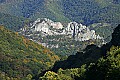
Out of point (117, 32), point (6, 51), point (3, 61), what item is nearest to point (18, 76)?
point (3, 61)

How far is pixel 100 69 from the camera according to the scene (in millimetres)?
57062

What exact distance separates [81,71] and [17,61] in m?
114

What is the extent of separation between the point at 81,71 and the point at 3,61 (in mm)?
109505

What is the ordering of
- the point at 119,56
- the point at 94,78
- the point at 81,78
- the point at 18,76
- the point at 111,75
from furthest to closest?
the point at 18,76 → the point at 81,78 → the point at 94,78 → the point at 119,56 → the point at 111,75

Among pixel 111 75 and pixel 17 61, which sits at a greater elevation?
pixel 17 61

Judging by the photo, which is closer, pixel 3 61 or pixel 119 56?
pixel 119 56

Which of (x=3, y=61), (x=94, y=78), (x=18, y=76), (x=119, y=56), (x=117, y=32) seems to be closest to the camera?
(x=119, y=56)

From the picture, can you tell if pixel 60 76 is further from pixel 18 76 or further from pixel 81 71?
pixel 18 76

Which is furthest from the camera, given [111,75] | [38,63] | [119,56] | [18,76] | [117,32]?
[38,63]

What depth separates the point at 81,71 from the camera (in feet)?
241

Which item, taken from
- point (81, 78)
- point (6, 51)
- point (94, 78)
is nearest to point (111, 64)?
point (94, 78)

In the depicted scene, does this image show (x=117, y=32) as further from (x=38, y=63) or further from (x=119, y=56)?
(x=38, y=63)

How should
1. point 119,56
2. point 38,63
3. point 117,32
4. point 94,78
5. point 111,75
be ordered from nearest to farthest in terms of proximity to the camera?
point 111,75 → point 119,56 → point 94,78 → point 117,32 → point 38,63

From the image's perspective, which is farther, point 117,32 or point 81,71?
point 117,32
